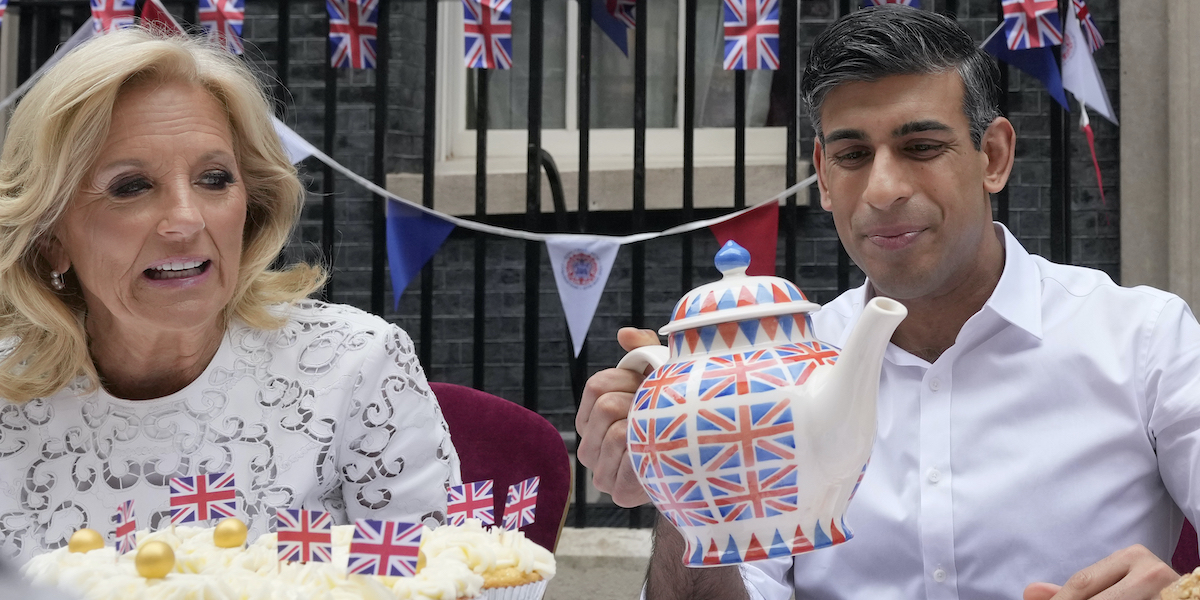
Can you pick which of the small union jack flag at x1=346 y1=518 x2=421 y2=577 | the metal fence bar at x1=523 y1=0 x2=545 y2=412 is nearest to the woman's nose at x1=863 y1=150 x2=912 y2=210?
the small union jack flag at x1=346 y1=518 x2=421 y2=577

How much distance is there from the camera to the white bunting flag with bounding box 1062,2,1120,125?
2.85 m

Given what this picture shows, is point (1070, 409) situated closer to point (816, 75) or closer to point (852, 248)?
point (852, 248)

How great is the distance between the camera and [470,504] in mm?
1117

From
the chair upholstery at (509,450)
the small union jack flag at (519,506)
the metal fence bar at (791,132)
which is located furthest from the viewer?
the metal fence bar at (791,132)

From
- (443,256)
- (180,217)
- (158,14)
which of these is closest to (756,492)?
(180,217)

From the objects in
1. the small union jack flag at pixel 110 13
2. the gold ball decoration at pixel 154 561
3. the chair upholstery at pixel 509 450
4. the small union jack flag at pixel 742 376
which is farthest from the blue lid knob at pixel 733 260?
the small union jack flag at pixel 110 13

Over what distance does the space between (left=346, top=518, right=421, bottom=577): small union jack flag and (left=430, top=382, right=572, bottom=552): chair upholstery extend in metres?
1.04

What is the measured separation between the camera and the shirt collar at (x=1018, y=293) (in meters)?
1.51

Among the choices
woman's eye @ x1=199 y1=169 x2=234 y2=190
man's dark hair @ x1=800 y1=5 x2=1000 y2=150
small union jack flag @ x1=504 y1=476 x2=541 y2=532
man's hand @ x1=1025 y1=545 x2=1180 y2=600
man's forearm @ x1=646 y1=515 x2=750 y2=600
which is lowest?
man's forearm @ x1=646 y1=515 x2=750 y2=600

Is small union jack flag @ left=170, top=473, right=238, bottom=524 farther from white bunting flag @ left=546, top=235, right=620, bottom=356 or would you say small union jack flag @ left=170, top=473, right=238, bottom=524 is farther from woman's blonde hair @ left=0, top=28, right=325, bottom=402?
white bunting flag @ left=546, top=235, right=620, bottom=356

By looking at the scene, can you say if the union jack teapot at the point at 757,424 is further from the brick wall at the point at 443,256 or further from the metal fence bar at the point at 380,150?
the brick wall at the point at 443,256

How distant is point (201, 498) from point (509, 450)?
0.94m

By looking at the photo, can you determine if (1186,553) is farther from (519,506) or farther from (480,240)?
(480,240)

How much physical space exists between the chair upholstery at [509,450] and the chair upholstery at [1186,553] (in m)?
0.98
